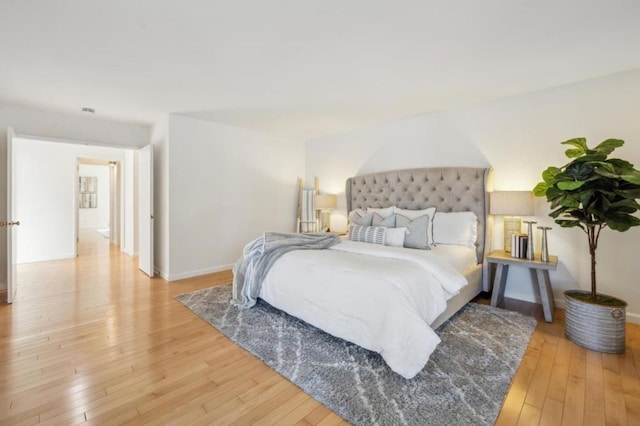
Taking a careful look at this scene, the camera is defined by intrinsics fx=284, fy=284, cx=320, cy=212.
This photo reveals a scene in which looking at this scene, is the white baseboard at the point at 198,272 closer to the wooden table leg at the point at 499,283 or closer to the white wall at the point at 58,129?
the white wall at the point at 58,129

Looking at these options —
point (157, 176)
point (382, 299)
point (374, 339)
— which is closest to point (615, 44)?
point (382, 299)

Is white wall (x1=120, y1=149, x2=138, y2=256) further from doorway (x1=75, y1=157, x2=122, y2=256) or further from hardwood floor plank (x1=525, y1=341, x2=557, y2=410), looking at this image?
hardwood floor plank (x1=525, y1=341, x2=557, y2=410)

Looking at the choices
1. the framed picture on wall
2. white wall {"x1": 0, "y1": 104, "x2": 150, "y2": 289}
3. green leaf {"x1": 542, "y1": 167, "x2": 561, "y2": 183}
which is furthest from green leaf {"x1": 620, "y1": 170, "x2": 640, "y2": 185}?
the framed picture on wall

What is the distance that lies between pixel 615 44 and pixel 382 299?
9.09 ft

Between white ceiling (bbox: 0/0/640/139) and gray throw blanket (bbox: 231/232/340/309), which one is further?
gray throw blanket (bbox: 231/232/340/309)

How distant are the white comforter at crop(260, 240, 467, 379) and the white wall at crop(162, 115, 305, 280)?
6.73ft

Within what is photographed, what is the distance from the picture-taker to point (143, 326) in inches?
105

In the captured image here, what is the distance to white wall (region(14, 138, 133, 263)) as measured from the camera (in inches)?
207

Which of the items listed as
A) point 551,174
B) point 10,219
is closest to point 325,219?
point 551,174

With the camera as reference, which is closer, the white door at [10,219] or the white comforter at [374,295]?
the white comforter at [374,295]

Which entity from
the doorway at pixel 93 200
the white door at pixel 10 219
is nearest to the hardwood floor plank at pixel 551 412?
the white door at pixel 10 219

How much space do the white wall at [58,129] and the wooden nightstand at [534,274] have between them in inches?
215

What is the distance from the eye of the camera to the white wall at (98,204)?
1002 cm

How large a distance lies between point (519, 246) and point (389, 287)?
1913 millimetres
